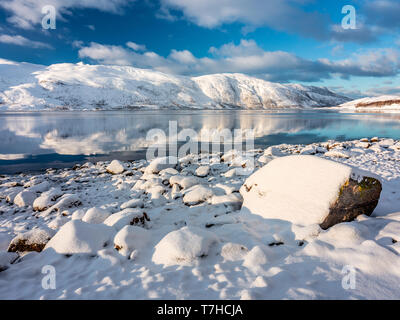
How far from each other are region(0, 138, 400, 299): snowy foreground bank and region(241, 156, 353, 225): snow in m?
0.03

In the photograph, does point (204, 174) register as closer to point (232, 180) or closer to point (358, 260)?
point (232, 180)

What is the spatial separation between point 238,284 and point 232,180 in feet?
20.1

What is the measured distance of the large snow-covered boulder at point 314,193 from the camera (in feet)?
15.1

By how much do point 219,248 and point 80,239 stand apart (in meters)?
2.86

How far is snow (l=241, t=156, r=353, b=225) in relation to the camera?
4.70m

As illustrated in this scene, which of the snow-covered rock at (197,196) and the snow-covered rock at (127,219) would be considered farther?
the snow-covered rock at (197,196)

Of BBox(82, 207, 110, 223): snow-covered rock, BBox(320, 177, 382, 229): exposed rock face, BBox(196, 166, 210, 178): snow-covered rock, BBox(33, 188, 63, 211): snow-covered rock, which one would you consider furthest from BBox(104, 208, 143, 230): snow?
BBox(196, 166, 210, 178): snow-covered rock

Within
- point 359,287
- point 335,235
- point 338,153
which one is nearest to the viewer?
point 359,287

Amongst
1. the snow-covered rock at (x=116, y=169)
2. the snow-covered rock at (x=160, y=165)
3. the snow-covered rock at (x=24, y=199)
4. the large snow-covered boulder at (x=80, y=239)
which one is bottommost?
the snow-covered rock at (x=24, y=199)

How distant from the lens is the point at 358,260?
10.7 feet

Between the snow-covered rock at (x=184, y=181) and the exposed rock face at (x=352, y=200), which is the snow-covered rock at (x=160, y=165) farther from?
the exposed rock face at (x=352, y=200)

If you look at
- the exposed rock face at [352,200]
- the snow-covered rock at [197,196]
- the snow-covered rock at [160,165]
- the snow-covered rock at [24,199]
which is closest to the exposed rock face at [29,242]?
the snow-covered rock at [197,196]

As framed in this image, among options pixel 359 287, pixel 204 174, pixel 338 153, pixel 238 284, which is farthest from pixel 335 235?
pixel 338 153
